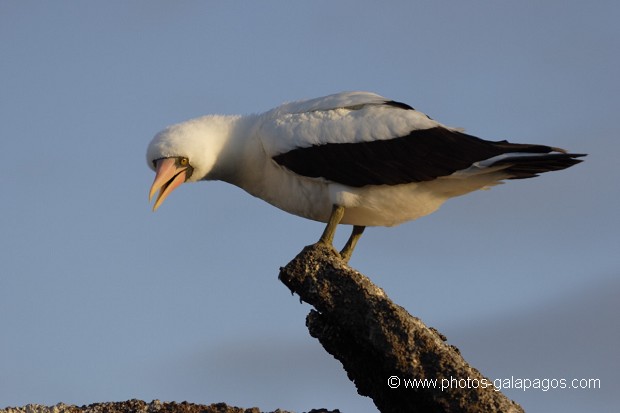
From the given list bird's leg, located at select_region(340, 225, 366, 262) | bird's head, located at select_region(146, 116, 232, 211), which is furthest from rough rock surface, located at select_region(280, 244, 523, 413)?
bird's head, located at select_region(146, 116, 232, 211)

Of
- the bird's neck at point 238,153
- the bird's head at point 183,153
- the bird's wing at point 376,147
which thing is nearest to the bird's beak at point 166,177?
the bird's head at point 183,153

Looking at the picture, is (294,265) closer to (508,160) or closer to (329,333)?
(329,333)

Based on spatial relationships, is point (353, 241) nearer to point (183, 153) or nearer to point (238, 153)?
point (238, 153)

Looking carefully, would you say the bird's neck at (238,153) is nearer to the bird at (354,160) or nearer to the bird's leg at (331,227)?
the bird at (354,160)

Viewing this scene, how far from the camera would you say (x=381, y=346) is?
30.2ft

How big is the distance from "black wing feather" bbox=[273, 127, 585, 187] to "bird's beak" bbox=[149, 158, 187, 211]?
1594 millimetres

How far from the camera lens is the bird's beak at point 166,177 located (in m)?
13.6

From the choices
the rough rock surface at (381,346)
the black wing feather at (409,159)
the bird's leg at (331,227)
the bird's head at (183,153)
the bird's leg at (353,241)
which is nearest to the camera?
the rough rock surface at (381,346)

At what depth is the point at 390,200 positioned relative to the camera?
12531 mm

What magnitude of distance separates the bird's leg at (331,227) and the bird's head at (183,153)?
2059 millimetres

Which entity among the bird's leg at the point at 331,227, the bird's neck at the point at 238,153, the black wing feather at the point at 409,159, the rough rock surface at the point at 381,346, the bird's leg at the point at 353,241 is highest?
the bird's neck at the point at 238,153

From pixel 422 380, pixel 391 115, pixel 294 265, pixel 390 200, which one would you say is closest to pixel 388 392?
pixel 422 380

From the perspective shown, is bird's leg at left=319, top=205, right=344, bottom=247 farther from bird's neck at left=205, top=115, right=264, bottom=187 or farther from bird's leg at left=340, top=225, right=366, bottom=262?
bird's neck at left=205, top=115, right=264, bottom=187

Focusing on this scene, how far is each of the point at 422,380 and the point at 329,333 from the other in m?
1.04
